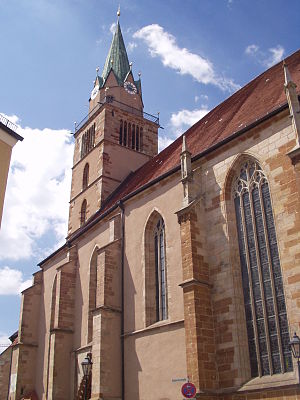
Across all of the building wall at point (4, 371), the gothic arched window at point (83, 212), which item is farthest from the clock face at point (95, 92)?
the building wall at point (4, 371)

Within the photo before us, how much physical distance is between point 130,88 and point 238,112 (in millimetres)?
14530

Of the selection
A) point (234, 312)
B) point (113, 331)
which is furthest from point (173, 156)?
point (234, 312)

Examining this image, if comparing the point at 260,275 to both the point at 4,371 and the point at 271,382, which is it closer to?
the point at 271,382

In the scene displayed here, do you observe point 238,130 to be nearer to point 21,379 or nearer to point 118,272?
point 118,272

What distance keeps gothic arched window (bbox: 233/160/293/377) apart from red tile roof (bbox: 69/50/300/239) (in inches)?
73.1

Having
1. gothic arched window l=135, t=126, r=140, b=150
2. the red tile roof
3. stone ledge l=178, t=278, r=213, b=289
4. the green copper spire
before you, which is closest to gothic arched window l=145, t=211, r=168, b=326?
the red tile roof

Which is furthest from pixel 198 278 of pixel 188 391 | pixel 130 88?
pixel 130 88

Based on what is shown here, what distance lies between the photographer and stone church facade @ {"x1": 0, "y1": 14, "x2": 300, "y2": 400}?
11242 millimetres

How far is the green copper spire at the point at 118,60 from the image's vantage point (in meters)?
30.2

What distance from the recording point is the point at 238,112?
16.2 meters

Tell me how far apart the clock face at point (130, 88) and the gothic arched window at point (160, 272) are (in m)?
15.3

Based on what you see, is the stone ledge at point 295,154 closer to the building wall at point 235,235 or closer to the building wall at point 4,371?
the building wall at point 235,235

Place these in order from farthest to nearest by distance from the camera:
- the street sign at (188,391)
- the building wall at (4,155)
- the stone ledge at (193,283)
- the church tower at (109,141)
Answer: the church tower at (109,141)
the building wall at (4,155)
the stone ledge at (193,283)
the street sign at (188,391)

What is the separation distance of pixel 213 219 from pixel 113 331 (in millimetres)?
5436
